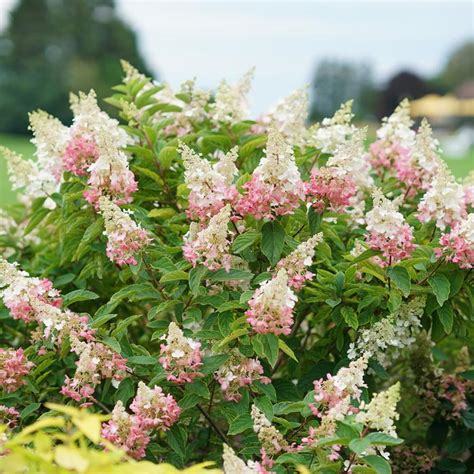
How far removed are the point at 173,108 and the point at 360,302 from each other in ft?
4.54

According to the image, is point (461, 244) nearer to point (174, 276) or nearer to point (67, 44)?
point (174, 276)

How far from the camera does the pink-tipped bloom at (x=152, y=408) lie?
2.54 metres

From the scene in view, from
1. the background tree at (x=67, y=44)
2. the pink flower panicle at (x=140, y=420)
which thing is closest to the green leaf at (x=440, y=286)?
the pink flower panicle at (x=140, y=420)

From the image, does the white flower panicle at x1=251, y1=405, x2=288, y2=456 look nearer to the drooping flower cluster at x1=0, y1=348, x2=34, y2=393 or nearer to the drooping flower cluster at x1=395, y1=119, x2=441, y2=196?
the drooping flower cluster at x1=0, y1=348, x2=34, y2=393

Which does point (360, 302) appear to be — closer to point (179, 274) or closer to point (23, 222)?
point (179, 274)

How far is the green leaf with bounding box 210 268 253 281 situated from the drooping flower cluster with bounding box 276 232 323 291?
0.14 meters

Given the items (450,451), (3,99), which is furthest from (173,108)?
(3,99)

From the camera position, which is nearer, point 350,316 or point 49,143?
point 350,316

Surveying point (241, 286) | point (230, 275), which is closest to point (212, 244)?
point (230, 275)

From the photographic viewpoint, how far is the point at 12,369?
296cm

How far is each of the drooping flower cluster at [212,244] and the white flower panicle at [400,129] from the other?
131 centimetres

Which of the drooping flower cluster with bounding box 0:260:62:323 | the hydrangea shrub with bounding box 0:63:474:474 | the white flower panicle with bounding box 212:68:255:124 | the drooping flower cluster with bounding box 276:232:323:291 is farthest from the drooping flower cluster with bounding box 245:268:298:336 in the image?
the white flower panicle with bounding box 212:68:255:124

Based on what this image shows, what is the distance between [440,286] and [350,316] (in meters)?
0.32

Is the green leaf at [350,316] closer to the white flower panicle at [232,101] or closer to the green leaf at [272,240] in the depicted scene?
the green leaf at [272,240]
